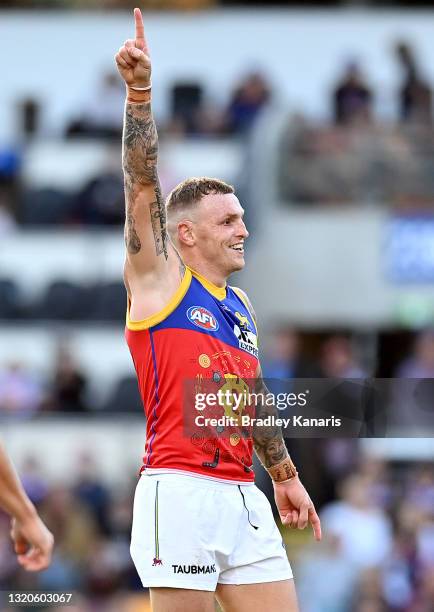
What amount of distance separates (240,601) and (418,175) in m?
9.74

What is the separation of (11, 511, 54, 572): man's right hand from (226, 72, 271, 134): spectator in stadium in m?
11.0

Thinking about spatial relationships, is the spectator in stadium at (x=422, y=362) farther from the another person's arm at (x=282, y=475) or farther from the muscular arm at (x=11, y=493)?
the muscular arm at (x=11, y=493)

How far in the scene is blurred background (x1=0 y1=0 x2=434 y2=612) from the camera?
11219 millimetres

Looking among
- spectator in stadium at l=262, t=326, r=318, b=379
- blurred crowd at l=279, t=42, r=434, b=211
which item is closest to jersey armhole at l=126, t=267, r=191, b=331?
spectator in stadium at l=262, t=326, r=318, b=379

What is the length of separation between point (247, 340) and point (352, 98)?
11008mm

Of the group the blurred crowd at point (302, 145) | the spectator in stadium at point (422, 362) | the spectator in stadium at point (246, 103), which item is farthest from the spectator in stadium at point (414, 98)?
the spectator in stadium at point (422, 362)

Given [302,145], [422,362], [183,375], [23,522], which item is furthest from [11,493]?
[302,145]

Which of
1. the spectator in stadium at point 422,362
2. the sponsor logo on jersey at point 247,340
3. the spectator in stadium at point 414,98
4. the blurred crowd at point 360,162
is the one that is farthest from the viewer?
the spectator in stadium at point 414,98

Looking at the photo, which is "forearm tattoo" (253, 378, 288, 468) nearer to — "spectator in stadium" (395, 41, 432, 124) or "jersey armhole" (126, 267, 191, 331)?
"jersey armhole" (126, 267, 191, 331)

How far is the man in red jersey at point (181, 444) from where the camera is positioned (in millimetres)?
5543

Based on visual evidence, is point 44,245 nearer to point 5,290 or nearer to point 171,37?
point 5,290

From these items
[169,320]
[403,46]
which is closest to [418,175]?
[403,46]

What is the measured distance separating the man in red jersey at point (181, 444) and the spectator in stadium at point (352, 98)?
10476 mm

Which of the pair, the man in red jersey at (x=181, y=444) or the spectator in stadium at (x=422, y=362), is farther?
the spectator in stadium at (x=422, y=362)
